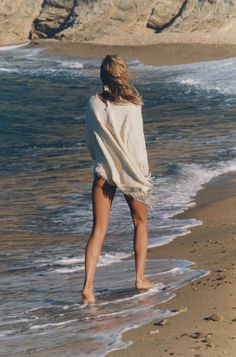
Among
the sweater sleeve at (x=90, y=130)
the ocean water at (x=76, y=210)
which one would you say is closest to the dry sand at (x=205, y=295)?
the ocean water at (x=76, y=210)

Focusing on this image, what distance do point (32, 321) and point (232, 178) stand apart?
579 cm

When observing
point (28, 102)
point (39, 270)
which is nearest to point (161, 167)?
point (39, 270)

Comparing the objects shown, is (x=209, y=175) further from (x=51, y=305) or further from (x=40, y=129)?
(x=40, y=129)

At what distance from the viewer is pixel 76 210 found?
10359 mm

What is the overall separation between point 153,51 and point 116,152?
26.3 meters

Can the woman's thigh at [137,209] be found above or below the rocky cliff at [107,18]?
above

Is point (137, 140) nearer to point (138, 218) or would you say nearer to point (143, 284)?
point (138, 218)

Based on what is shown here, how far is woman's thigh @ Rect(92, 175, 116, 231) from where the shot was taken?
22.1 feet

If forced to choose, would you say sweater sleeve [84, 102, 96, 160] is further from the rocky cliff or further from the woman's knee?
the rocky cliff

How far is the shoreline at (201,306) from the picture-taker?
16.9 ft

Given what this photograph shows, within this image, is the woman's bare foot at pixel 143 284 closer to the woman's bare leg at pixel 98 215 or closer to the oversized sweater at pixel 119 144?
the woman's bare leg at pixel 98 215

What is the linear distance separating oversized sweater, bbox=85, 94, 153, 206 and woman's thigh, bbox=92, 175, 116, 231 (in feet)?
0.20

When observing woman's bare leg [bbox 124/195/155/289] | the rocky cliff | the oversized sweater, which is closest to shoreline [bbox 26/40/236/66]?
the rocky cliff

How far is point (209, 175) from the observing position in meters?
12.1
